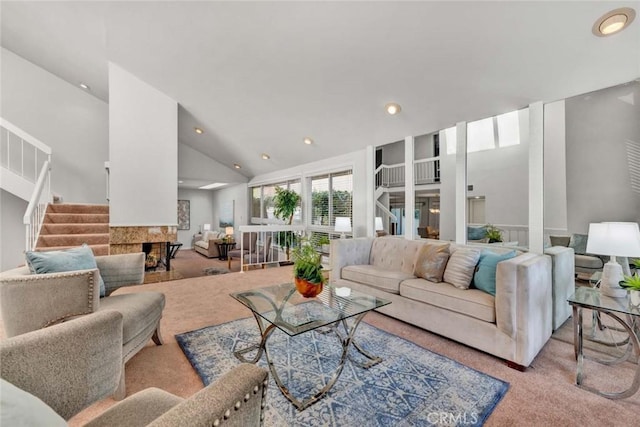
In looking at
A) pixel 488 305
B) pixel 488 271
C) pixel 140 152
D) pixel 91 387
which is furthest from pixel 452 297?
pixel 140 152

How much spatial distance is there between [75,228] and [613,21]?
278 inches

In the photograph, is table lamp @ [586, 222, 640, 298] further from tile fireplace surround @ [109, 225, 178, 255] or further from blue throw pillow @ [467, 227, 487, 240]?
tile fireplace surround @ [109, 225, 178, 255]

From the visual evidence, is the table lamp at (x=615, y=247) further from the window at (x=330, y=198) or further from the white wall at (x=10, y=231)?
the white wall at (x=10, y=231)

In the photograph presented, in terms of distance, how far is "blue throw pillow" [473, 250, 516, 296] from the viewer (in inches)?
93.3

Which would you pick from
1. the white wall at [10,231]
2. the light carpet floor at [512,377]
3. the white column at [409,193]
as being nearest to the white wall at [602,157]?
the white column at [409,193]

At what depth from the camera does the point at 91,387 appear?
1.09m

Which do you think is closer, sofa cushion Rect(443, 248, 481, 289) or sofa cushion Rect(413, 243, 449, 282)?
sofa cushion Rect(443, 248, 481, 289)

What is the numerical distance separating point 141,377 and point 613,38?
422cm

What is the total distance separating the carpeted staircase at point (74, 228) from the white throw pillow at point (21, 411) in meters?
4.72

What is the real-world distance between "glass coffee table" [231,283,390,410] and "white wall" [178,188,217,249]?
8.58 m

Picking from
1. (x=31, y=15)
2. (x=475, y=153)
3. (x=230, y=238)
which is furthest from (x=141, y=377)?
(x=230, y=238)

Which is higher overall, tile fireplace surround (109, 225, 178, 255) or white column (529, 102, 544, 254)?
white column (529, 102, 544, 254)

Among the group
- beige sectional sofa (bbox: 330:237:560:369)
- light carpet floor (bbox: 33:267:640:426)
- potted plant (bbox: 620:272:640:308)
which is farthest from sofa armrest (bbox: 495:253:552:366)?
potted plant (bbox: 620:272:640:308)

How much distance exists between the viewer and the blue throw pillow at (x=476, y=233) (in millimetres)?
3287
